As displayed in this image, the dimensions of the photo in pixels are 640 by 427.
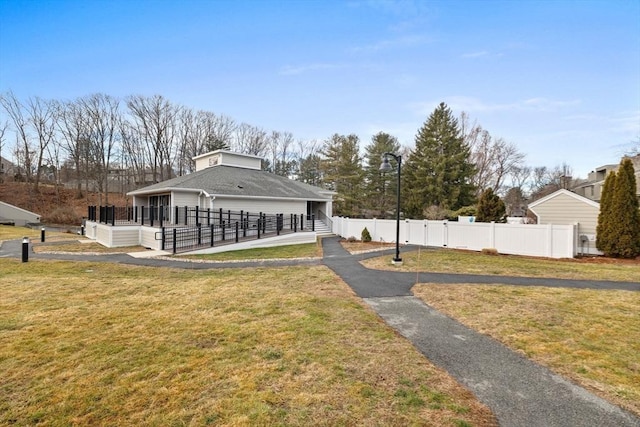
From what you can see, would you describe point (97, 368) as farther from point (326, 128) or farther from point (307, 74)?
point (326, 128)

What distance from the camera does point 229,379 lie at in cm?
323

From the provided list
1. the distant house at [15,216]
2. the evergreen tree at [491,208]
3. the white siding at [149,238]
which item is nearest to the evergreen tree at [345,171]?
the evergreen tree at [491,208]

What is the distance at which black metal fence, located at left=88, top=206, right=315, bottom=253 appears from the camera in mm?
14188

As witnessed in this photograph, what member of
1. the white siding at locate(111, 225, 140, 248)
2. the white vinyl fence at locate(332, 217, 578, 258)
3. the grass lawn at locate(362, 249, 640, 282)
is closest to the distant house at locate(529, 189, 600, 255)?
the white vinyl fence at locate(332, 217, 578, 258)

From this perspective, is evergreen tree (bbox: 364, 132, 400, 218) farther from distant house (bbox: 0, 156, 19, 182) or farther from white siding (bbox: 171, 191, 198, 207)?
distant house (bbox: 0, 156, 19, 182)

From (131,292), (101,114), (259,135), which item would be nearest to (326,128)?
(259,135)

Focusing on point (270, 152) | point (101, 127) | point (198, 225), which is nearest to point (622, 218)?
point (198, 225)

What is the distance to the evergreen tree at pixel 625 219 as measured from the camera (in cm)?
1218

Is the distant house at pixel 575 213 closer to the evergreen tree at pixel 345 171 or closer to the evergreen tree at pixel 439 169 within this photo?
the evergreen tree at pixel 439 169

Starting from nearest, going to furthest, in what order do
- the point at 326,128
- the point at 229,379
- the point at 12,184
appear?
the point at 229,379, the point at 326,128, the point at 12,184

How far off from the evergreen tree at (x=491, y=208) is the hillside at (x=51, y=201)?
37935mm

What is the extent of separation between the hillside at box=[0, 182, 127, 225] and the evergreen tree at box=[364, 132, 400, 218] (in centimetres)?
3175

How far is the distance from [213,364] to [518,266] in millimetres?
10470

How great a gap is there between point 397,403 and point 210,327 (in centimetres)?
312
